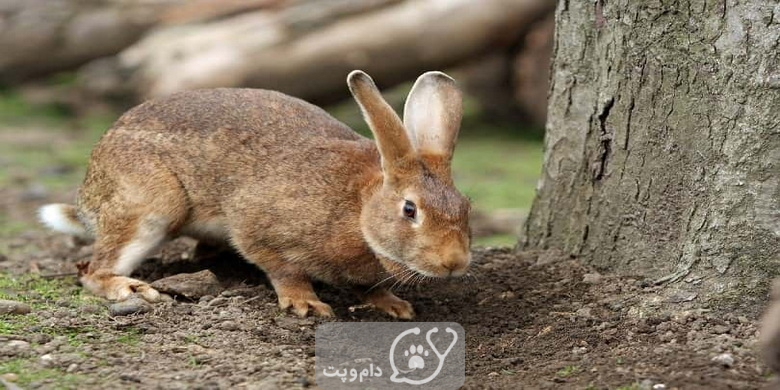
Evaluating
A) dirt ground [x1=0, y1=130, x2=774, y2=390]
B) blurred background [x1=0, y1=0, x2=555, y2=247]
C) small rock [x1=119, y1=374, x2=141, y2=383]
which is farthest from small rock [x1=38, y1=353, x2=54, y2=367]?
blurred background [x1=0, y1=0, x2=555, y2=247]

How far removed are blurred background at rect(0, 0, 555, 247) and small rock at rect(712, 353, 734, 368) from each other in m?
4.79

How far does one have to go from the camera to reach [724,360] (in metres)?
4.00

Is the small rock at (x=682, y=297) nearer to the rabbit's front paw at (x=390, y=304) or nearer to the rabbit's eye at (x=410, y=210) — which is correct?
the rabbit's eye at (x=410, y=210)

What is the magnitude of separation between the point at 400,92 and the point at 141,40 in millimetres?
3166

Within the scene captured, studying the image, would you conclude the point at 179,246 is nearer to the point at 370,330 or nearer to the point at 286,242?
the point at 286,242

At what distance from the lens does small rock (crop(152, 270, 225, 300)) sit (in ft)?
17.4

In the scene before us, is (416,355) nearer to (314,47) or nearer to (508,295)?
(508,295)

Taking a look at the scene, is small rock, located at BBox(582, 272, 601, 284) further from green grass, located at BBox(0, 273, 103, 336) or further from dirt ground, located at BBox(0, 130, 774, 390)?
green grass, located at BBox(0, 273, 103, 336)

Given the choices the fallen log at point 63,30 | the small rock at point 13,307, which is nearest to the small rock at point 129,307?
the small rock at point 13,307

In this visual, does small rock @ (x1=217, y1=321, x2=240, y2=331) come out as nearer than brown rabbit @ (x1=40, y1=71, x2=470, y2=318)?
Yes

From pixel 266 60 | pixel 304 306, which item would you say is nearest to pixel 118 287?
pixel 304 306

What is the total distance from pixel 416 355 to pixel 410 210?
2.24 ft

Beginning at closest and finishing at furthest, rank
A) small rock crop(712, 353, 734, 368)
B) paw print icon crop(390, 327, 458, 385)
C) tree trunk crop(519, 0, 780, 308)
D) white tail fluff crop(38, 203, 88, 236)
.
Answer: small rock crop(712, 353, 734, 368), paw print icon crop(390, 327, 458, 385), tree trunk crop(519, 0, 780, 308), white tail fluff crop(38, 203, 88, 236)

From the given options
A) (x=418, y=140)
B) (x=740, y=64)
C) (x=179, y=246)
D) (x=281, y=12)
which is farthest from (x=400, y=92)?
(x=740, y=64)
